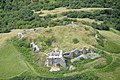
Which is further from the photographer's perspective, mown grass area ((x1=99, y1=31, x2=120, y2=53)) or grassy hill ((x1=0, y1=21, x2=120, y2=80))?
mown grass area ((x1=99, y1=31, x2=120, y2=53))

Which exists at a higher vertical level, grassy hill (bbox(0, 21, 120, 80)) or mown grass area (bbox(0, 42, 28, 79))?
grassy hill (bbox(0, 21, 120, 80))

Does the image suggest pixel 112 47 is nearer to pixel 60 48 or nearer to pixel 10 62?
pixel 60 48

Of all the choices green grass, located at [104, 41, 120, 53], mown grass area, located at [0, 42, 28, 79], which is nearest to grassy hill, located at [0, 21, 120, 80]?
mown grass area, located at [0, 42, 28, 79]

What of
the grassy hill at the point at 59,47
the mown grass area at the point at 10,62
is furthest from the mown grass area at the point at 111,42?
the mown grass area at the point at 10,62

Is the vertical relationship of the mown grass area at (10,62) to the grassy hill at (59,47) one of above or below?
below

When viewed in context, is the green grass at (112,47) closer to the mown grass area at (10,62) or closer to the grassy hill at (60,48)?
the grassy hill at (60,48)

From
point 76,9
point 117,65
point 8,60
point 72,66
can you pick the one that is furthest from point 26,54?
point 76,9

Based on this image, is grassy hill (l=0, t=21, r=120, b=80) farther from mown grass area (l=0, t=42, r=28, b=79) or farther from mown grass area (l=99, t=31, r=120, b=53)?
mown grass area (l=99, t=31, r=120, b=53)

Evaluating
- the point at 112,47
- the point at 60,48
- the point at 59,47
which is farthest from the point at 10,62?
the point at 112,47
